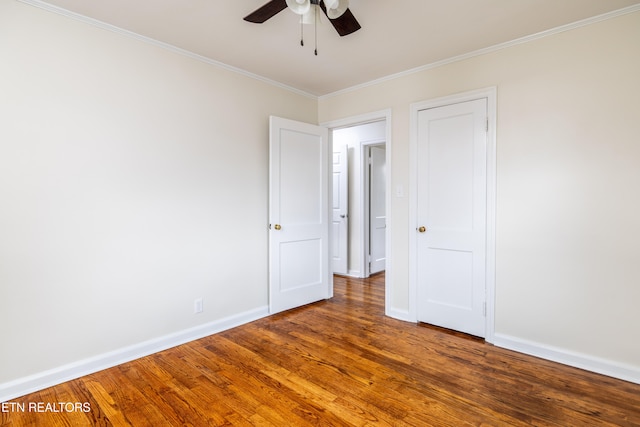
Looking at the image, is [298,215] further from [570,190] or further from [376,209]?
[570,190]

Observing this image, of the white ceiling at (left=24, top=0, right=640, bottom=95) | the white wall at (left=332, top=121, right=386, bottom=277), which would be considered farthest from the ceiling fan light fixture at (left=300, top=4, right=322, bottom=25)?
the white wall at (left=332, top=121, right=386, bottom=277)

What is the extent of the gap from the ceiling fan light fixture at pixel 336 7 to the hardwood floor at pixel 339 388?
2.23m

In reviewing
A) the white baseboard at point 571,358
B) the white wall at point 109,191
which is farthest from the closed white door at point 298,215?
the white baseboard at point 571,358

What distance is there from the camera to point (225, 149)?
A: 10.1 ft

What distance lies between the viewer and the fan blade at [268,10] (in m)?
1.76

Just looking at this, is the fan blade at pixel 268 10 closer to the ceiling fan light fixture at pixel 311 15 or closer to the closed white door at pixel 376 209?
the ceiling fan light fixture at pixel 311 15

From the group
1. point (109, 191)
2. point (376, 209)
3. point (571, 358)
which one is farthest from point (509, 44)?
point (109, 191)

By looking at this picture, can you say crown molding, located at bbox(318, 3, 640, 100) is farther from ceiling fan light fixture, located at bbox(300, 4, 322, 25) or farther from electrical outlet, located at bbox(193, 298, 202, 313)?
electrical outlet, located at bbox(193, 298, 202, 313)

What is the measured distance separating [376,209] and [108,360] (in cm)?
401

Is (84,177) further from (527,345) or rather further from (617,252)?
(617,252)

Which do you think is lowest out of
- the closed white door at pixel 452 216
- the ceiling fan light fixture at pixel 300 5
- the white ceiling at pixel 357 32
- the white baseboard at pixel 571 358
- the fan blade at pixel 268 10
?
the white baseboard at pixel 571 358

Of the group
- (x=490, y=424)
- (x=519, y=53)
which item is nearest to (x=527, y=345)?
(x=490, y=424)

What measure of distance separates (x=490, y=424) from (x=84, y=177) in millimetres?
2984

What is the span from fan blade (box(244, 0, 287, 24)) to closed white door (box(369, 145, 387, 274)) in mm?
3416
